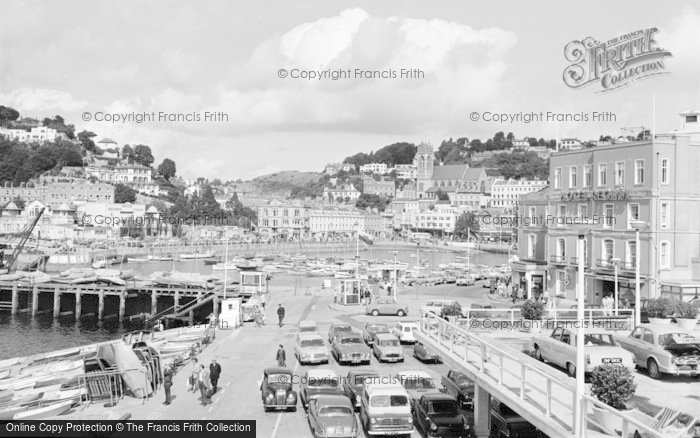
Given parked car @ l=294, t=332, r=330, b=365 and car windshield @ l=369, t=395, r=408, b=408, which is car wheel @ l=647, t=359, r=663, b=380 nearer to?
car windshield @ l=369, t=395, r=408, b=408

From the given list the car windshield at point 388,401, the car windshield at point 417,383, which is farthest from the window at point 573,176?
the car windshield at point 388,401

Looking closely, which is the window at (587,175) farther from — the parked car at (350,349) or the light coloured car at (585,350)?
the light coloured car at (585,350)

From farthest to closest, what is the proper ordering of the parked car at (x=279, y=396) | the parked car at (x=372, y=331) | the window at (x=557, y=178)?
the window at (x=557, y=178) < the parked car at (x=372, y=331) < the parked car at (x=279, y=396)

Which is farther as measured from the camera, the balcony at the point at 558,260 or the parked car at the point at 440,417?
the balcony at the point at 558,260

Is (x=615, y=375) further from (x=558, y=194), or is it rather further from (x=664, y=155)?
(x=558, y=194)

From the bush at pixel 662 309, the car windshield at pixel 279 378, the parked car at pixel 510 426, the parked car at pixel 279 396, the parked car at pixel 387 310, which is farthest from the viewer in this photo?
the parked car at pixel 387 310

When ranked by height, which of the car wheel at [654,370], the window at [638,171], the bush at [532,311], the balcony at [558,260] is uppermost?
the window at [638,171]

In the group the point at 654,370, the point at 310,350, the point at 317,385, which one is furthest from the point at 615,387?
the point at 310,350
